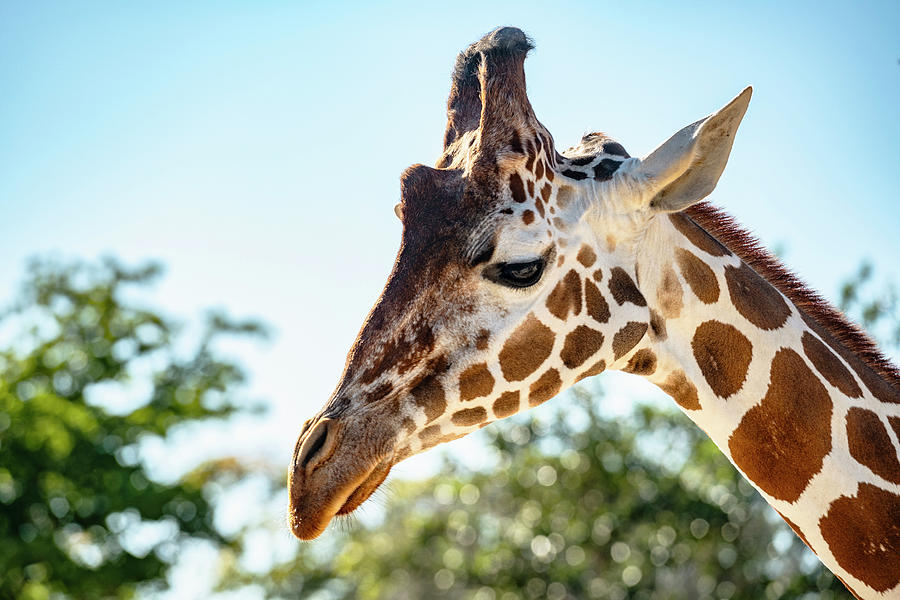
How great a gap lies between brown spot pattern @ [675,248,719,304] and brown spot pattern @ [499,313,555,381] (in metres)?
0.53

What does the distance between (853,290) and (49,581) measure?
58.0 feet

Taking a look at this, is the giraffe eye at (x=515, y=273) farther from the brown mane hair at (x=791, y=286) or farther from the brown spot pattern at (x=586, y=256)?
the brown mane hair at (x=791, y=286)

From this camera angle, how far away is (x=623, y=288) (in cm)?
277

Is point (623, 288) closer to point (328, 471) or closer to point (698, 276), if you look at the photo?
point (698, 276)

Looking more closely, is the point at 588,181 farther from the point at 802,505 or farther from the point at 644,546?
the point at 644,546

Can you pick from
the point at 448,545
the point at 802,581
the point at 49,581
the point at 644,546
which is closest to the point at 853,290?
the point at 802,581

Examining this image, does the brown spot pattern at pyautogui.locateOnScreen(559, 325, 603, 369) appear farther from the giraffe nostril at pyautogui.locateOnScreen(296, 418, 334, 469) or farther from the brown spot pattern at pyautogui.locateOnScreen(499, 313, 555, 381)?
the giraffe nostril at pyautogui.locateOnScreen(296, 418, 334, 469)

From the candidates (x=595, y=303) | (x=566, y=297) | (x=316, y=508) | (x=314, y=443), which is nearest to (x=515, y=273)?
(x=566, y=297)

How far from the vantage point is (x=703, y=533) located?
1540 cm

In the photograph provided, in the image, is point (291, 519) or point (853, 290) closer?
point (291, 519)

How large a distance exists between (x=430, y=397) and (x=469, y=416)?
0.18m

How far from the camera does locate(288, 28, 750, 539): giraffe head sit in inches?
96.3

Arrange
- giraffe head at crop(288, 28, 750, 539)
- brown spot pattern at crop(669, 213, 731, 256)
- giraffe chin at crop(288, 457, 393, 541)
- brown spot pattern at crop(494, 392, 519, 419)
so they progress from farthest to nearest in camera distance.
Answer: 1. brown spot pattern at crop(669, 213, 731, 256)
2. brown spot pattern at crop(494, 392, 519, 419)
3. giraffe head at crop(288, 28, 750, 539)
4. giraffe chin at crop(288, 457, 393, 541)

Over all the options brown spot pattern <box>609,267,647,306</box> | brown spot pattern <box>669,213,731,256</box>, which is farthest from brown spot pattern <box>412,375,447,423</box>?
brown spot pattern <box>669,213,731,256</box>
